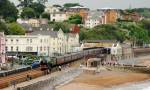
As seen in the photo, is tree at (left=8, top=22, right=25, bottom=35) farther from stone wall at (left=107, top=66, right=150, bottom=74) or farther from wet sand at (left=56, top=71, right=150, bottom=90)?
wet sand at (left=56, top=71, right=150, bottom=90)

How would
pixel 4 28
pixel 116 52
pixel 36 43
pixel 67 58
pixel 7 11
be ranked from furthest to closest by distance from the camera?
pixel 7 11 → pixel 116 52 → pixel 4 28 → pixel 36 43 → pixel 67 58

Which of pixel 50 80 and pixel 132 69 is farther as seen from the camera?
pixel 132 69

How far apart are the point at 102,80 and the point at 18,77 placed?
43.3ft

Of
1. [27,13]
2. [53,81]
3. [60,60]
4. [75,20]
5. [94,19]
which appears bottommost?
[53,81]

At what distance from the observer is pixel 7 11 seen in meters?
125

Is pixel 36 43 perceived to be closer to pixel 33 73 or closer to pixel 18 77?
pixel 33 73

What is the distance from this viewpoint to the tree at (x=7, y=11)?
122 meters

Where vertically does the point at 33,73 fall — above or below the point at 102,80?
above

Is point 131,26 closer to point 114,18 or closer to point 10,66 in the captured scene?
point 114,18

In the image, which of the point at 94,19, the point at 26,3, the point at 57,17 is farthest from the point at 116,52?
the point at 26,3

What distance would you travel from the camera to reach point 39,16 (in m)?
152

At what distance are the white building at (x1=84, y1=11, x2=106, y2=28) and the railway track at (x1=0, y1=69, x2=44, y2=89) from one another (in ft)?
329

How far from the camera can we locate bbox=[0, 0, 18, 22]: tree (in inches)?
4808

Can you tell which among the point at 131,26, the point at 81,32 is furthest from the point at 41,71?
the point at 131,26
